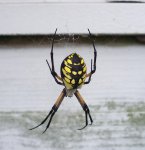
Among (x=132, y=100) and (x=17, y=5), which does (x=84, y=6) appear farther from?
(x=132, y=100)

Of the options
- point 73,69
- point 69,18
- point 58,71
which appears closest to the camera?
point 73,69

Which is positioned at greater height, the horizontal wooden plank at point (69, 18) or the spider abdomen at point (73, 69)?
the horizontal wooden plank at point (69, 18)

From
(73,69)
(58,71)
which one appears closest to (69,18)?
(58,71)

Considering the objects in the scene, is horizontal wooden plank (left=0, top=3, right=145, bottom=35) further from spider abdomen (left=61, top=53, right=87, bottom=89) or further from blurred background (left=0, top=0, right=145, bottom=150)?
spider abdomen (left=61, top=53, right=87, bottom=89)

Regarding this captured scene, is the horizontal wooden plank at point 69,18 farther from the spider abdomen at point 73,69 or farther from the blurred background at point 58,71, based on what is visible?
the spider abdomen at point 73,69

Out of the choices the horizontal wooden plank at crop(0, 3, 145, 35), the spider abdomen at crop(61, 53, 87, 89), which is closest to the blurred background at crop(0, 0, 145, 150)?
the horizontal wooden plank at crop(0, 3, 145, 35)

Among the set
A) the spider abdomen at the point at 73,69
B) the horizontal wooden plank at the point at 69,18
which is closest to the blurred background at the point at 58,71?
the horizontal wooden plank at the point at 69,18

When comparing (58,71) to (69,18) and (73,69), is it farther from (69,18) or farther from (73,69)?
(73,69)
